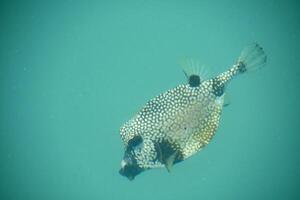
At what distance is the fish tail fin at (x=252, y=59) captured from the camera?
351cm

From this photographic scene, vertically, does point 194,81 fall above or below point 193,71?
below

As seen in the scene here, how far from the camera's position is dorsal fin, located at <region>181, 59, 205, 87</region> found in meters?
3.24

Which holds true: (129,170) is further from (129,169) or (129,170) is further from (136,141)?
(136,141)

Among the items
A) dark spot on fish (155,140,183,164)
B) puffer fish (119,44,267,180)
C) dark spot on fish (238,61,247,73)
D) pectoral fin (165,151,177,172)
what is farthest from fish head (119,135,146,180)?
dark spot on fish (238,61,247,73)

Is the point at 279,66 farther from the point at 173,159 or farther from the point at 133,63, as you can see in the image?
the point at 173,159

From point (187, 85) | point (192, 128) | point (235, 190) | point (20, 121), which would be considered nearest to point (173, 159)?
point (192, 128)

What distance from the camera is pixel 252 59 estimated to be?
3.57 meters

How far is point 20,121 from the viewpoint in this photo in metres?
75.0

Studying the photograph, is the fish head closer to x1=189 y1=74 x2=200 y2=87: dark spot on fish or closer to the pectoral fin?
the pectoral fin

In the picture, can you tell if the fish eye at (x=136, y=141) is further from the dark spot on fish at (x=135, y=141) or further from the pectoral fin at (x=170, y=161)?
the pectoral fin at (x=170, y=161)

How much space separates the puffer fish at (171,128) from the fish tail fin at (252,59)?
1.69ft

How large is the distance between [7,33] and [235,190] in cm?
4983

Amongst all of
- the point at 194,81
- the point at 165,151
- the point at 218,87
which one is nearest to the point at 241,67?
the point at 218,87

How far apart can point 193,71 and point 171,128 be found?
25.5 inches
